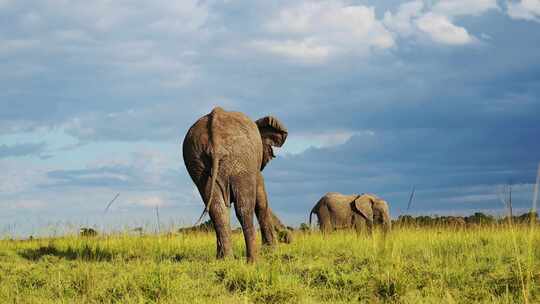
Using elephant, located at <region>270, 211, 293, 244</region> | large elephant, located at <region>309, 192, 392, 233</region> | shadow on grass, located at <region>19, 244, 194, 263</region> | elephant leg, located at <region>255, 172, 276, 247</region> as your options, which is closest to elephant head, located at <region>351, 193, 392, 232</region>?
large elephant, located at <region>309, 192, 392, 233</region>

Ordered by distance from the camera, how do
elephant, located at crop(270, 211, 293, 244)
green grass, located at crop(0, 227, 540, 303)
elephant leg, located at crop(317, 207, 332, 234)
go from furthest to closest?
elephant leg, located at crop(317, 207, 332, 234) → elephant, located at crop(270, 211, 293, 244) → green grass, located at crop(0, 227, 540, 303)

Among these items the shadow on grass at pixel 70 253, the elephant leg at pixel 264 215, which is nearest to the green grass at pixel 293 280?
the shadow on grass at pixel 70 253

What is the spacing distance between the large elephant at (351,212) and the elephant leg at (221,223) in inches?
508

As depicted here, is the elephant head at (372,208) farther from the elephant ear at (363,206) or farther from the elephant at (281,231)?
the elephant at (281,231)

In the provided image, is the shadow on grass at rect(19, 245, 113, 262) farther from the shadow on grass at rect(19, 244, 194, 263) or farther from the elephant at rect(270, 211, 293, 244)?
the elephant at rect(270, 211, 293, 244)

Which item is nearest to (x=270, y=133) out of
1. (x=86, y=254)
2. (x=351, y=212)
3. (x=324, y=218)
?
(x=86, y=254)

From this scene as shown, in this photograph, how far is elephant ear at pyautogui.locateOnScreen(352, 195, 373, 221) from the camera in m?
23.3

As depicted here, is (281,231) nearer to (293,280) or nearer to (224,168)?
(224,168)

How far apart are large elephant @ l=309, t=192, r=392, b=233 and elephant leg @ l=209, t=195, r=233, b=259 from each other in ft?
42.3

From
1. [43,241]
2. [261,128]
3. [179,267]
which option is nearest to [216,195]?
[179,267]

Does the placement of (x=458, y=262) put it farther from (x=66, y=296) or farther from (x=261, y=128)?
(x=66, y=296)

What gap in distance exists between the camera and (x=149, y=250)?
42.5 feet

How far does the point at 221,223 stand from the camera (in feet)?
34.2

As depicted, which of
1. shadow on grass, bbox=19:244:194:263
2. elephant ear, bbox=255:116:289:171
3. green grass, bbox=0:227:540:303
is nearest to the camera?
green grass, bbox=0:227:540:303
